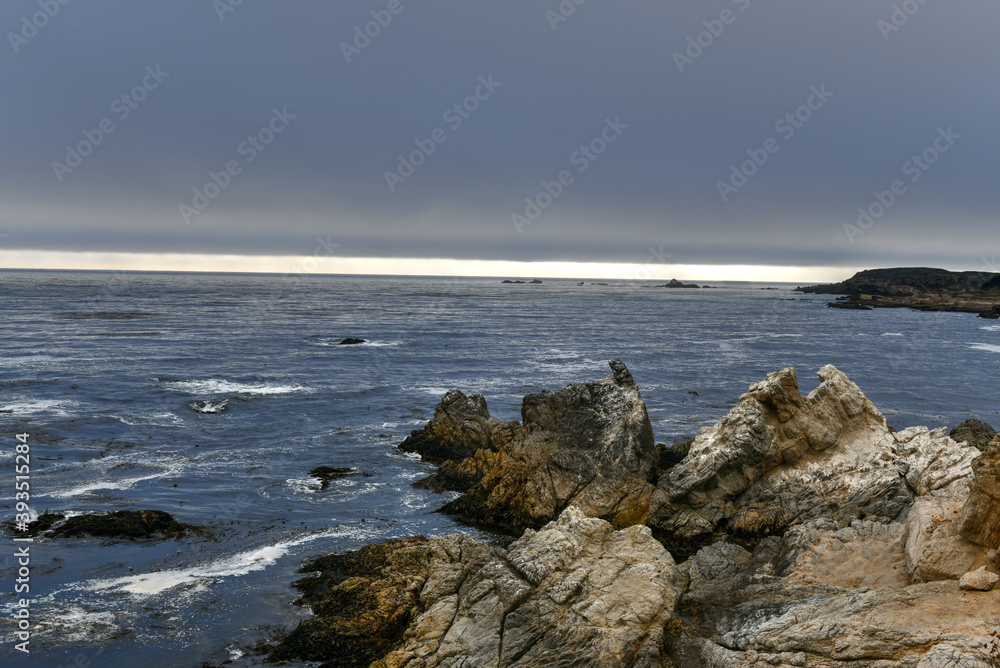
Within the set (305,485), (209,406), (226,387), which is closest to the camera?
(305,485)

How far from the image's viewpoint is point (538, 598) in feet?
39.3

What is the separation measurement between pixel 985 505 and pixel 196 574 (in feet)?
54.0

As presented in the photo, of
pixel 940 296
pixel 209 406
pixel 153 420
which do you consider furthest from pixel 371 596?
pixel 940 296

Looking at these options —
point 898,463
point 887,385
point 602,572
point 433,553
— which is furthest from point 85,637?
point 887,385

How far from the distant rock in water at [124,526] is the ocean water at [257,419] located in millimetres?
482

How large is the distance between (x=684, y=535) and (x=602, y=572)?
623 cm

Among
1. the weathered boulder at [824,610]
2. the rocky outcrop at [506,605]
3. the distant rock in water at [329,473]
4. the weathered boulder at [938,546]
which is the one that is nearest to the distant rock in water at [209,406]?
the distant rock in water at [329,473]

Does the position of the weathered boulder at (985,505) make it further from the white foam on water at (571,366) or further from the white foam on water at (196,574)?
the white foam on water at (571,366)

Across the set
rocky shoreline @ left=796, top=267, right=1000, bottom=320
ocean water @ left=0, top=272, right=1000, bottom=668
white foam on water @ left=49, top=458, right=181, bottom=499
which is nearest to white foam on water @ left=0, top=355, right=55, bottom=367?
ocean water @ left=0, top=272, right=1000, bottom=668

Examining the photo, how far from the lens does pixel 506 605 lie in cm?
1196

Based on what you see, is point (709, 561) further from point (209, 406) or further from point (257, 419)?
point (209, 406)

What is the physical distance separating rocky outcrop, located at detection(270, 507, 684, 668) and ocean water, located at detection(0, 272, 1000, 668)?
1.81 meters

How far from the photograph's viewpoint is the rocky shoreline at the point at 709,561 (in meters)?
10.1

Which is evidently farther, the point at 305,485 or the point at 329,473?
the point at 329,473
